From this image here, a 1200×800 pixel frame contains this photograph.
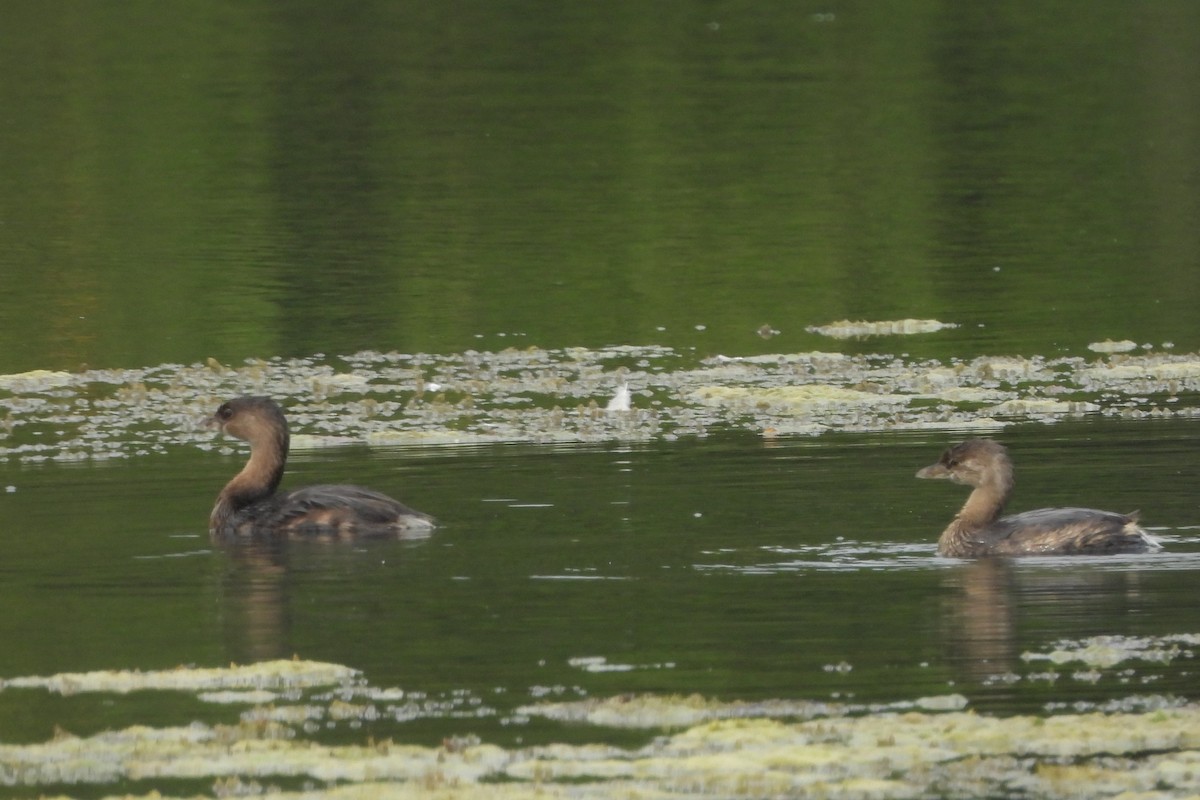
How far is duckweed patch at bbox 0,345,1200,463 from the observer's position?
18.4 m

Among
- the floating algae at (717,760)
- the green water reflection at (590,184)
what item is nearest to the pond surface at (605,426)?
the floating algae at (717,760)

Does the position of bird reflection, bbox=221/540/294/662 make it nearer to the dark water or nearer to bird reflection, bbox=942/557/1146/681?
the dark water

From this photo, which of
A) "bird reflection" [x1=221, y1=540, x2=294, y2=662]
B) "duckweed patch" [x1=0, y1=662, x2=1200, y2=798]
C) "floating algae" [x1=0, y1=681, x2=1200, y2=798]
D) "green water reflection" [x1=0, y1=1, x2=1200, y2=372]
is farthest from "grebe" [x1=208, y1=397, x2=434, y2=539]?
"green water reflection" [x1=0, y1=1, x2=1200, y2=372]

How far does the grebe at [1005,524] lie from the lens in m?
13.4

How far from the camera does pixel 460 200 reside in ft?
109

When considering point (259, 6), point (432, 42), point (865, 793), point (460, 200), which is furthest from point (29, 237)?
point (259, 6)

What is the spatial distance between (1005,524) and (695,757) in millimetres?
5002

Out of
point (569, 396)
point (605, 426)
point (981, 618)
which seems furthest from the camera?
point (569, 396)

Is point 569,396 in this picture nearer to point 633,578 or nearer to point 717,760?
point 633,578

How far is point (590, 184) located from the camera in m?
35.3

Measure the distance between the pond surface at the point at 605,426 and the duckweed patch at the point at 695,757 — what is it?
27mm

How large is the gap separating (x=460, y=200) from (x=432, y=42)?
80.2 ft

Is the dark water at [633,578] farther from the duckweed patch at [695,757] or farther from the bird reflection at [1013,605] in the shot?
the duckweed patch at [695,757]

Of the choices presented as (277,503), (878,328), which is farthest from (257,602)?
(878,328)
